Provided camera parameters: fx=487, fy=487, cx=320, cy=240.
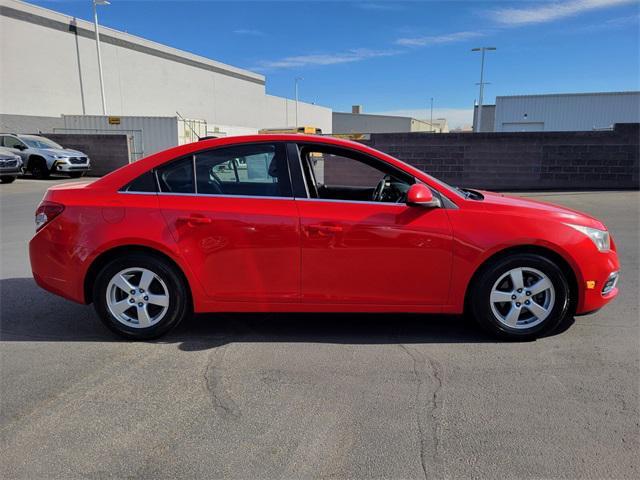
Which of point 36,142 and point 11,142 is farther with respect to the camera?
point 36,142

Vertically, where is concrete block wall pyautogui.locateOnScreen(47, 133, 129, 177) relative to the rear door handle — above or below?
above

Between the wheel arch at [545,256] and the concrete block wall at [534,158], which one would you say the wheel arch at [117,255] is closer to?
the wheel arch at [545,256]

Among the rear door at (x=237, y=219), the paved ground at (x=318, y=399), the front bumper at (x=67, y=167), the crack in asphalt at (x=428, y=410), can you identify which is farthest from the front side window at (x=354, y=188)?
the front bumper at (x=67, y=167)

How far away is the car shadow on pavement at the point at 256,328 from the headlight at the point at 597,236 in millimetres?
825

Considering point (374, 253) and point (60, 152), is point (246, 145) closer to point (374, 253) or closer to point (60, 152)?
point (374, 253)

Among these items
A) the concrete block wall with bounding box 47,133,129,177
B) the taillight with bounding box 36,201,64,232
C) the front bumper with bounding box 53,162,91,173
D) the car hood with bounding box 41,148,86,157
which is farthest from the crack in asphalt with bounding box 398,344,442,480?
the concrete block wall with bounding box 47,133,129,177

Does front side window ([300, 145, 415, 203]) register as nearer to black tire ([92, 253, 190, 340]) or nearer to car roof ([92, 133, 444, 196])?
car roof ([92, 133, 444, 196])

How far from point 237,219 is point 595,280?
2.86 m

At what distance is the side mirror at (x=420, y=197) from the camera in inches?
144

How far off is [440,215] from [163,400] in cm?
238

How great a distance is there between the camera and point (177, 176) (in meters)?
3.98

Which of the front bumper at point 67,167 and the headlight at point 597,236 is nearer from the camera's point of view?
the headlight at point 597,236

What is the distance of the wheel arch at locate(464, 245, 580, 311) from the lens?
12.5ft

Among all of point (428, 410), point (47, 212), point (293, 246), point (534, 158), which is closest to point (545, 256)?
point (428, 410)
